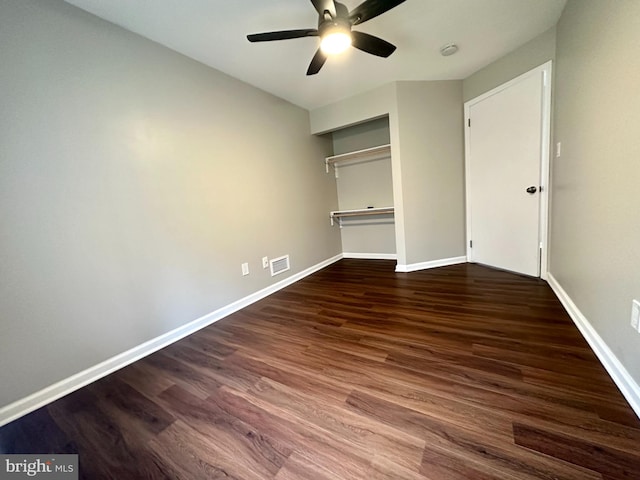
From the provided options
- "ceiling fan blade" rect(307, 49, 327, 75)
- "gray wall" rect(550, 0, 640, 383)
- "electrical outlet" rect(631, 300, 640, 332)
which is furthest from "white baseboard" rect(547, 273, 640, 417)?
"ceiling fan blade" rect(307, 49, 327, 75)

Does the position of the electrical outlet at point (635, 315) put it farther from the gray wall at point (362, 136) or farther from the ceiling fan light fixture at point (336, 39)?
the gray wall at point (362, 136)

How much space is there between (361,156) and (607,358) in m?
3.33

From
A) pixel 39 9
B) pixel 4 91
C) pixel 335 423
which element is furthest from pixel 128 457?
pixel 39 9

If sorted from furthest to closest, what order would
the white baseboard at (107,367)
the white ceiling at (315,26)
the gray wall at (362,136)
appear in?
the gray wall at (362,136) → the white ceiling at (315,26) → the white baseboard at (107,367)

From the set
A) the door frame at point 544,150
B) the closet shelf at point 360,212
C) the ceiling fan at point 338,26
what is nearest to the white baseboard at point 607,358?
the door frame at point 544,150

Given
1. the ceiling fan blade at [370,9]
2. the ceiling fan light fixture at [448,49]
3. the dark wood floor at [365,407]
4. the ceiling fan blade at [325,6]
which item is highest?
the ceiling fan light fixture at [448,49]

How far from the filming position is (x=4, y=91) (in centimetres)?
135

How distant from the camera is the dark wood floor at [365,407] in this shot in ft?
3.17

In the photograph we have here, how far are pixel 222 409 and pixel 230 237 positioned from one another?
1.57 m

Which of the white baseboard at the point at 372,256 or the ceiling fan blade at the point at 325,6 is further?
the white baseboard at the point at 372,256

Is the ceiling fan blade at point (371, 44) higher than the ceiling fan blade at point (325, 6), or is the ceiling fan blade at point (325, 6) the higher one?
the ceiling fan blade at point (325, 6)

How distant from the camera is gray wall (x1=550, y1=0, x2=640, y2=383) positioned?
3.74 feet

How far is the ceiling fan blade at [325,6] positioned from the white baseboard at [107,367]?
8.01 ft

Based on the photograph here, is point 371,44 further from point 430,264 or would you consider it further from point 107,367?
Result: point 107,367
